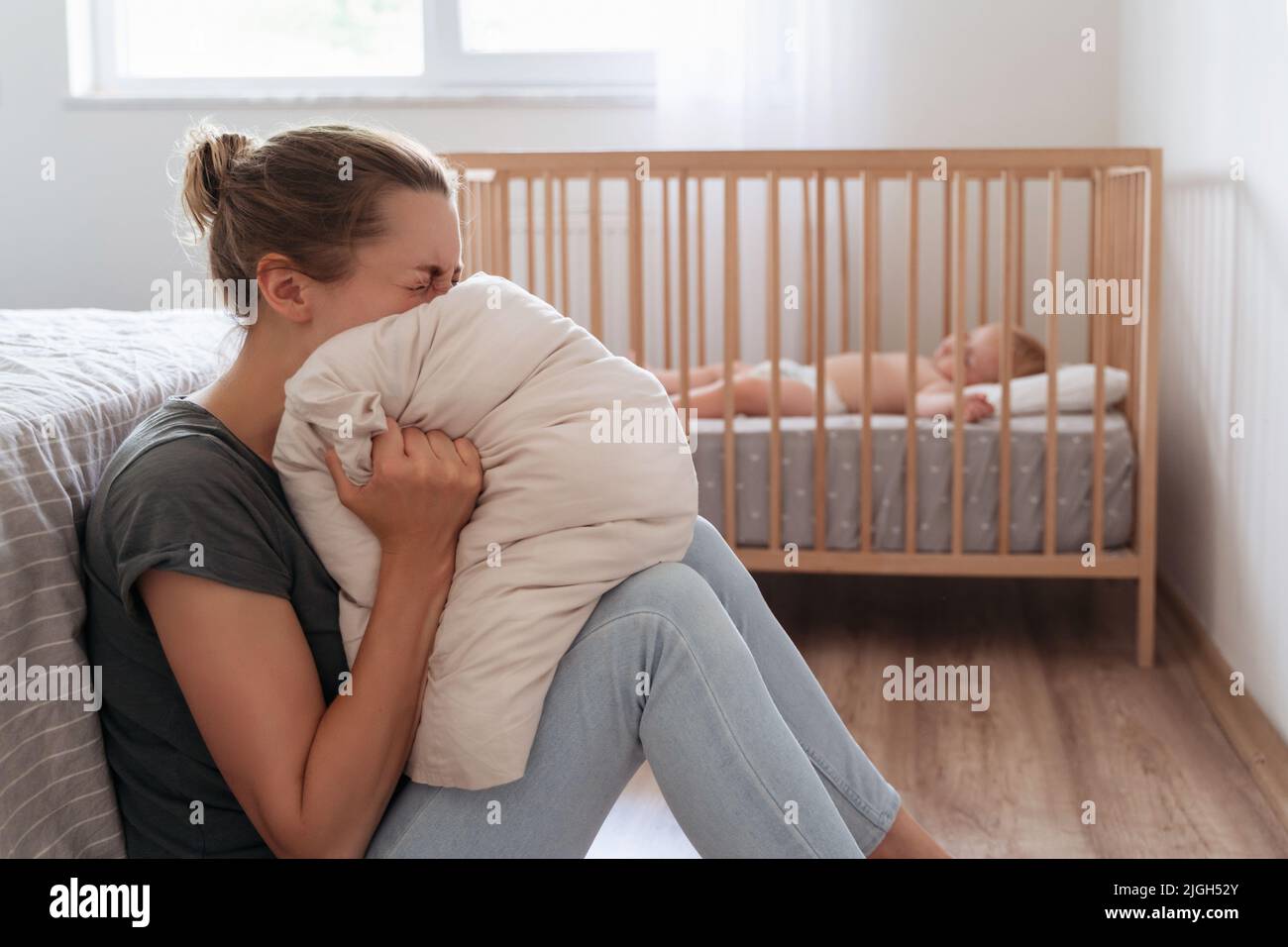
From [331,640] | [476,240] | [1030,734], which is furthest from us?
[476,240]

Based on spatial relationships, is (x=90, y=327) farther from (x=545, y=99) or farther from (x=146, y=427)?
(x=545, y=99)

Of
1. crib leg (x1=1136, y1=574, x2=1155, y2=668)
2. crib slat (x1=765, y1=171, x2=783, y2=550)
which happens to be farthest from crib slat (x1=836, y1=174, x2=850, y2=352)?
crib leg (x1=1136, y1=574, x2=1155, y2=668)

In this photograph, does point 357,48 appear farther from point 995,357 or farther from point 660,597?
point 660,597

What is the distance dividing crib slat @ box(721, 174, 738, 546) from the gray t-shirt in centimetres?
146

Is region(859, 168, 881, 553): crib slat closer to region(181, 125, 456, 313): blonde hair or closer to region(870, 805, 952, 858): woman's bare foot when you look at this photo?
region(870, 805, 952, 858): woman's bare foot

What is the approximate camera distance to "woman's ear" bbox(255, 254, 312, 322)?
3.33 ft

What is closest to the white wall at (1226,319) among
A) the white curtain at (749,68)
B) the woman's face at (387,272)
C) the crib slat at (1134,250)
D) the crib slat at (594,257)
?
the crib slat at (1134,250)

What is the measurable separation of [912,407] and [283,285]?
1543mm

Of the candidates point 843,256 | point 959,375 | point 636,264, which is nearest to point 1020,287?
point 843,256

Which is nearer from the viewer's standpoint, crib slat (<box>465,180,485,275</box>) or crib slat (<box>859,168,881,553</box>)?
crib slat (<box>859,168,881,553</box>)

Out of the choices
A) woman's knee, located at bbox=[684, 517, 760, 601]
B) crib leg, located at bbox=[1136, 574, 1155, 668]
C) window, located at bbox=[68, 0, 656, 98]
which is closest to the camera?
woman's knee, located at bbox=[684, 517, 760, 601]

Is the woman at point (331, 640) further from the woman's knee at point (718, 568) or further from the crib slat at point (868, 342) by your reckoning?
the crib slat at point (868, 342)

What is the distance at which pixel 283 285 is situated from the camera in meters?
1.02

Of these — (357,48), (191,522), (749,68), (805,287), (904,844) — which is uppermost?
(357,48)
